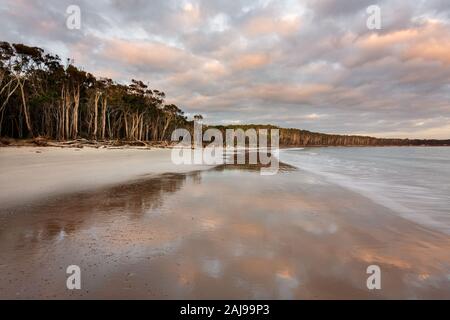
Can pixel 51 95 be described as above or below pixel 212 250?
above

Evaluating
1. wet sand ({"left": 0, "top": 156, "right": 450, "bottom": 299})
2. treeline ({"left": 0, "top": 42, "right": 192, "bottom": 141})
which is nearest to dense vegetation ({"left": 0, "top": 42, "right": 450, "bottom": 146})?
treeline ({"left": 0, "top": 42, "right": 192, "bottom": 141})

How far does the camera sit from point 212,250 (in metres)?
4.36

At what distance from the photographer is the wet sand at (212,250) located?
3.22 metres

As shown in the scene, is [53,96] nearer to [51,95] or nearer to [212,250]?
[51,95]

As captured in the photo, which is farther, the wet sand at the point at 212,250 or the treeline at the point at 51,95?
the treeline at the point at 51,95

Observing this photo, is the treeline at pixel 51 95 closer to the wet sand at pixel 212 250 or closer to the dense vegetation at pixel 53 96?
the dense vegetation at pixel 53 96

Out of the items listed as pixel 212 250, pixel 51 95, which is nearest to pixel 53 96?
pixel 51 95

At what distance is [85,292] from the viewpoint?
9.99ft

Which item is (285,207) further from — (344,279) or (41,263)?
(41,263)

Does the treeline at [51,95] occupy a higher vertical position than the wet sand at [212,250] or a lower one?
higher

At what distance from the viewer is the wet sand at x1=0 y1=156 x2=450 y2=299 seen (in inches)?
127

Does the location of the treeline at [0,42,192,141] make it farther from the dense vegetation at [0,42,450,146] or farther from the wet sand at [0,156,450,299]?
the wet sand at [0,156,450,299]

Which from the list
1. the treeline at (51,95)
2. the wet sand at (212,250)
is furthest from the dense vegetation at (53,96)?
the wet sand at (212,250)
